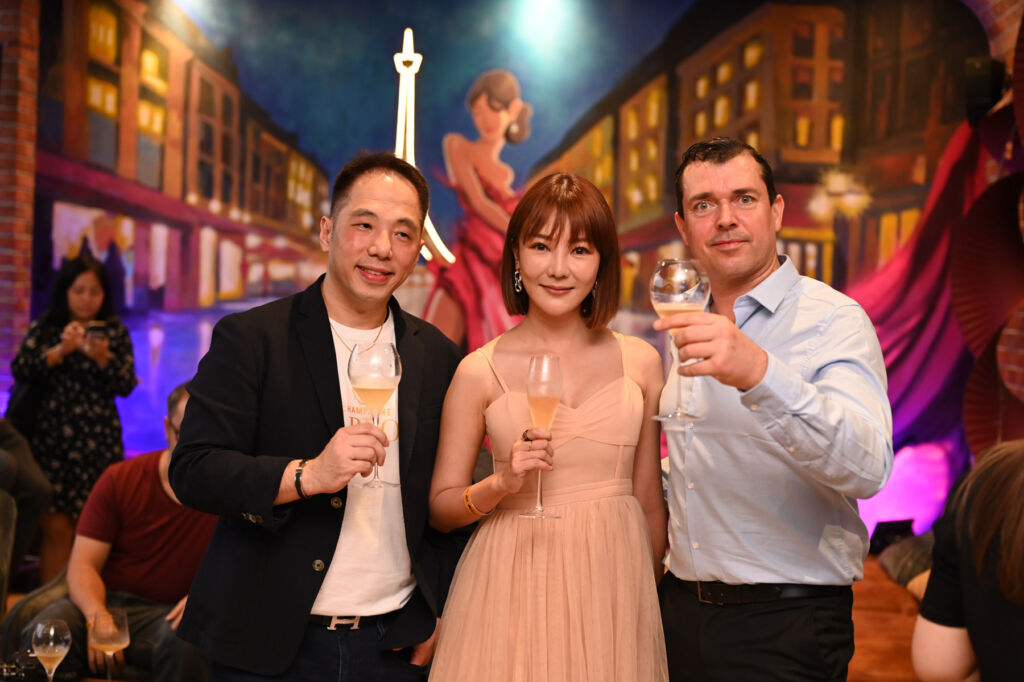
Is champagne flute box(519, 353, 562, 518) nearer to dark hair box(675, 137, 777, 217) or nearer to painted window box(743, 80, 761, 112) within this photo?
dark hair box(675, 137, 777, 217)

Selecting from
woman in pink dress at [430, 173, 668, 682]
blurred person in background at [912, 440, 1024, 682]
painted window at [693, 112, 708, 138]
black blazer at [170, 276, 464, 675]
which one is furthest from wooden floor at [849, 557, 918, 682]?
painted window at [693, 112, 708, 138]

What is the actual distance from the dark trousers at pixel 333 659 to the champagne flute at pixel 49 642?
950 millimetres

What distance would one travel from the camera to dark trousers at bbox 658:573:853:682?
1.83m

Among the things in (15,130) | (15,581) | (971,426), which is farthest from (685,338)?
(15,130)

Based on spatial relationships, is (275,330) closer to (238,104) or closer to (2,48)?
(238,104)

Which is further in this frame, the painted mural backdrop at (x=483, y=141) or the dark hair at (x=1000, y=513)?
the painted mural backdrop at (x=483, y=141)

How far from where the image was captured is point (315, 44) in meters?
6.11

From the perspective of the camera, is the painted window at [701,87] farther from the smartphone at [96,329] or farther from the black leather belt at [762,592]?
the black leather belt at [762,592]

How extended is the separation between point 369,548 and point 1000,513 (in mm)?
1257

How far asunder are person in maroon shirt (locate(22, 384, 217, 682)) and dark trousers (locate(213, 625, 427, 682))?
5.22ft

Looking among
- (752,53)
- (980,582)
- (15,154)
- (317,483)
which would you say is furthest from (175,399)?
(752,53)

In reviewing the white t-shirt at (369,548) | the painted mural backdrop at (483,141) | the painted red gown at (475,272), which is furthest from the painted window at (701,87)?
the white t-shirt at (369,548)

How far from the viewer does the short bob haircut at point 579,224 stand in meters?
2.00

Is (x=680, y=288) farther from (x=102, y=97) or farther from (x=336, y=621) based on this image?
(x=102, y=97)
